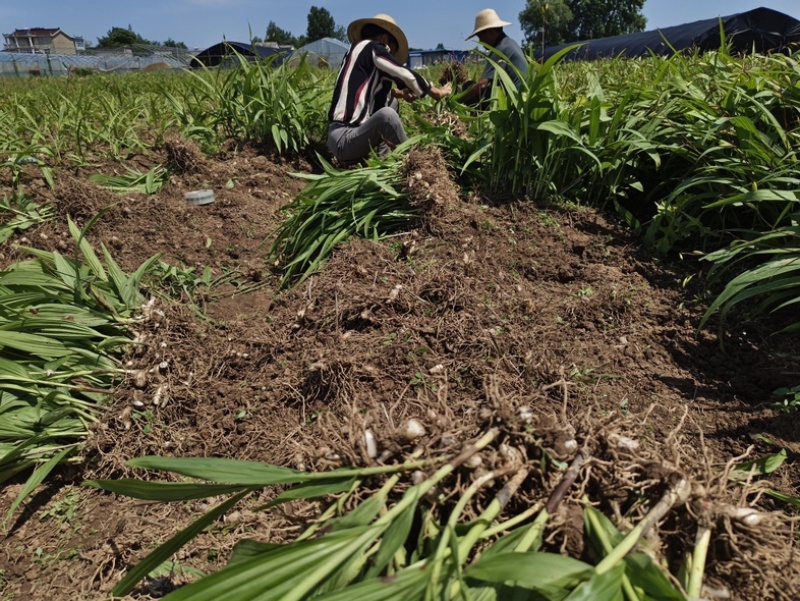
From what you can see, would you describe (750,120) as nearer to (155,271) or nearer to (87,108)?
(155,271)

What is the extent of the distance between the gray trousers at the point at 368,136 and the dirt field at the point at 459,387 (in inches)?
42.0

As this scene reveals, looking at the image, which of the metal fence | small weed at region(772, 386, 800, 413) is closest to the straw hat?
small weed at region(772, 386, 800, 413)

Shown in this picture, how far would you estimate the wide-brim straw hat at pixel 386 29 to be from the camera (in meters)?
3.57

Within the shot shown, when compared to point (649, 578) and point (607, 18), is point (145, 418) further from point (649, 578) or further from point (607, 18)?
point (607, 18)

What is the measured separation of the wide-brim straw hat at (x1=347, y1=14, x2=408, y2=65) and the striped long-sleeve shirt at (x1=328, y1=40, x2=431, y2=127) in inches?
9.5

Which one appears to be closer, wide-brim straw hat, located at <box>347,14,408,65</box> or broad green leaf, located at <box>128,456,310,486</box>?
broad green leaf, located at <box>128,456,310,486</box>

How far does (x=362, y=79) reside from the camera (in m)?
3.41

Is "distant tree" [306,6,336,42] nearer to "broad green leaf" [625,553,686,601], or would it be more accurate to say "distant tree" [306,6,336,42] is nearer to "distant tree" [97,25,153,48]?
"distant tree" [97,25,153,48]

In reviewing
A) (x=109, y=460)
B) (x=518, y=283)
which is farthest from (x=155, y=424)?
(x=518, y=283)

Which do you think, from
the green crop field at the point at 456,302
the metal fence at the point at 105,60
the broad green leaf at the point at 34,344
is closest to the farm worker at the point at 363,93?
the green crop field at the point at 456,302

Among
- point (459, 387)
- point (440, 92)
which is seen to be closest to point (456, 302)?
point (459, 387)

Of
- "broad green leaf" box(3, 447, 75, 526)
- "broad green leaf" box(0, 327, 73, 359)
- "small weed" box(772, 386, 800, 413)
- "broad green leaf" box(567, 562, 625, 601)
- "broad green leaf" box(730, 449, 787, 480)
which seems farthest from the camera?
"broad green leaf" box(0, 327, 73, 359)

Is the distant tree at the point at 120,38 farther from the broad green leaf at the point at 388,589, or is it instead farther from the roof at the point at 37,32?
the broad green leaf at the point at 388,589

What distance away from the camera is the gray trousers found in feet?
10.3
